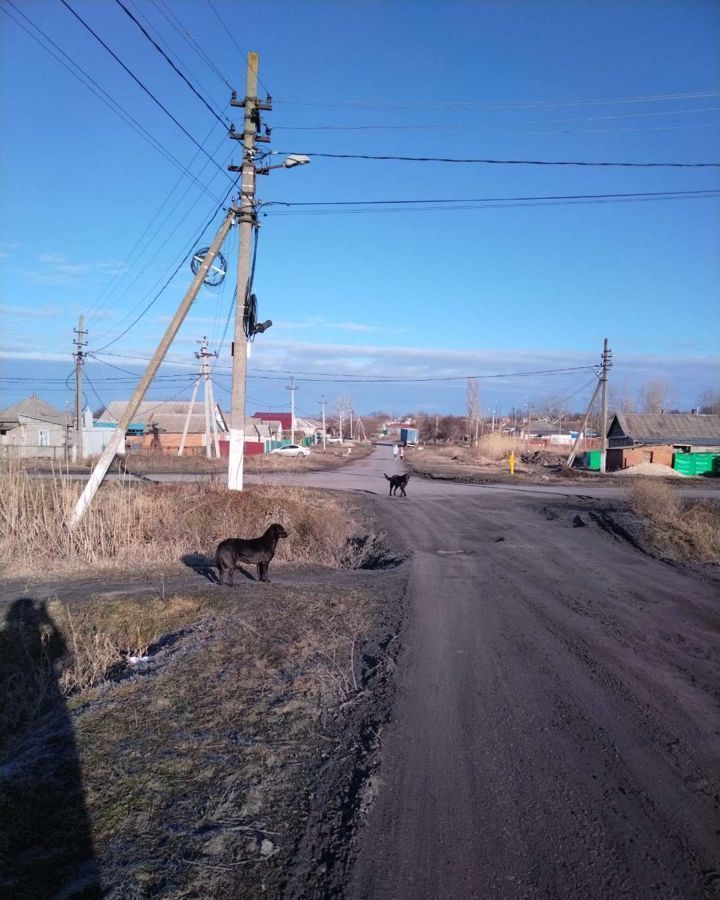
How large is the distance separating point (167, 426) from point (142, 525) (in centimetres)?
7190

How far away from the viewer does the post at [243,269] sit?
1525cm

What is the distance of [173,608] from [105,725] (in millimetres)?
3611

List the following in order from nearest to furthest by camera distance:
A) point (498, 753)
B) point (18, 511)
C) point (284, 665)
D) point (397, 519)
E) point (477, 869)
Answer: point (477, 869) < point (498, 753) < point (284, 665) < point (18, 511) < point (397, 519)

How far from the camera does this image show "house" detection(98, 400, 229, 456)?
68938 millimetres

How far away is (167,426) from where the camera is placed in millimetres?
81688

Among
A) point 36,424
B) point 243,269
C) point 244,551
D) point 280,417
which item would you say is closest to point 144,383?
point 243,269

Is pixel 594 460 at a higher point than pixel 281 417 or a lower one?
lower

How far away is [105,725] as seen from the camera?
14.9ft

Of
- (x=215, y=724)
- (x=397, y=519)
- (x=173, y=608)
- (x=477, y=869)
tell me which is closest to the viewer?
(x=477, y=869)

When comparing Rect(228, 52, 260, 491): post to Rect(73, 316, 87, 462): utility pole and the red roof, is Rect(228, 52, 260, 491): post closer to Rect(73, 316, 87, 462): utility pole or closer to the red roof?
Rect(73, 316, 87, 462): utility pole

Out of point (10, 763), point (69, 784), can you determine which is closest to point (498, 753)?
point (69, 784)

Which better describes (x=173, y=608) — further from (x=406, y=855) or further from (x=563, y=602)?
(x=406, y=855)

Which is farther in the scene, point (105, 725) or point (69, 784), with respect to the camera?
point (105, 725)

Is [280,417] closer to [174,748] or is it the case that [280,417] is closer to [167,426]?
[167,426]
